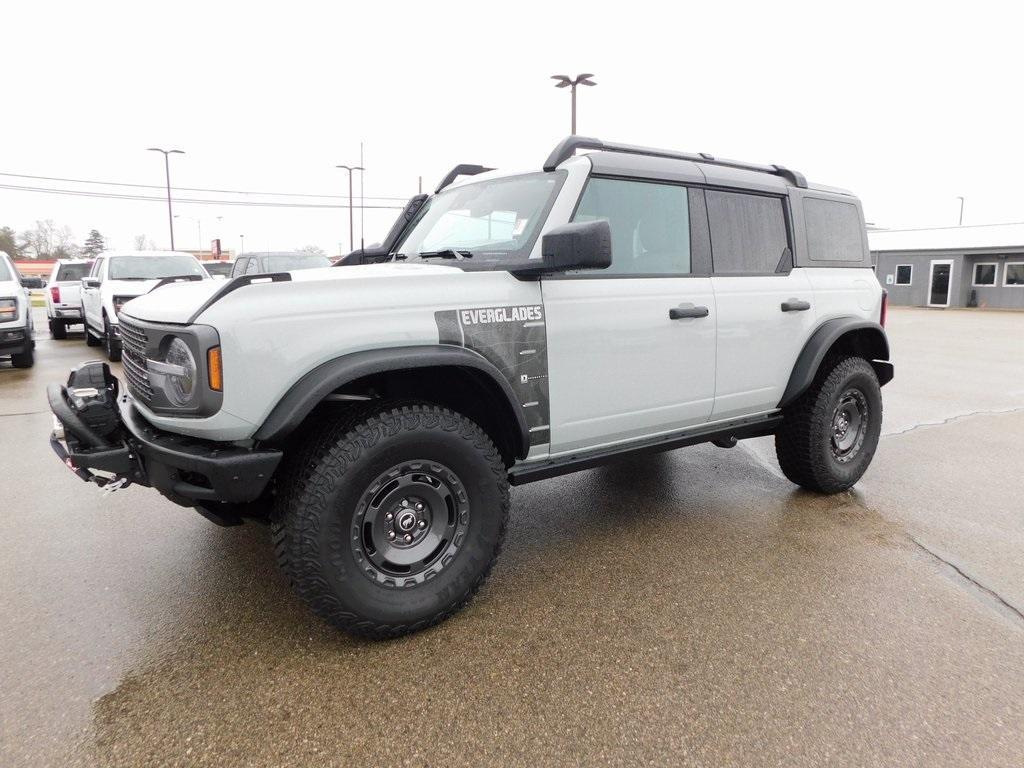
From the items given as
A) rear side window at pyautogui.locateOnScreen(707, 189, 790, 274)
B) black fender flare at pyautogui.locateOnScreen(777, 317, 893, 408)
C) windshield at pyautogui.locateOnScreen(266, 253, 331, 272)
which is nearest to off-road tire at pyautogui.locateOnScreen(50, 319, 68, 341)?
windshield at pyautogui.locateOnScreen(266, 253, 331, 272)

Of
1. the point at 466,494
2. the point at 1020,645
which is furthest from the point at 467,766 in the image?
the point at 1020,645

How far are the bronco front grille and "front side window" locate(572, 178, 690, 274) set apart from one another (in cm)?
192

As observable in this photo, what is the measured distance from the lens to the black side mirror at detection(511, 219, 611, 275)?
2.59 meters

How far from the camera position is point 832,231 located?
4.38 metres

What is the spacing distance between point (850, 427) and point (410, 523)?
325 centimetres

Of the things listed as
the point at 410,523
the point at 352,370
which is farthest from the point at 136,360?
the point at 410,523

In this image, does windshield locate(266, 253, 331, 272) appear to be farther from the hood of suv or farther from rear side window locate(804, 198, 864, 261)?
the hood of suv

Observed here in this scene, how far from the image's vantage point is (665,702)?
2.28 metres

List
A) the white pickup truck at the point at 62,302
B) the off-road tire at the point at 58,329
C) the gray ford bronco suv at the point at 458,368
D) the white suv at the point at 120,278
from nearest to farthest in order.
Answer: the gray ford bronco suv at the point at 458,368 → the white suv at the point at 120,278 → the white pickup truck at the point at 62,302 → the off-road tire at the point at 58,329

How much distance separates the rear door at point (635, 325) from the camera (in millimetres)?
3035

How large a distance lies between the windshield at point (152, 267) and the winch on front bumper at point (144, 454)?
9306 mm

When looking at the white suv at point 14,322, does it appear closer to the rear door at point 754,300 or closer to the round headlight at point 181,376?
the round headlight at point 181,376

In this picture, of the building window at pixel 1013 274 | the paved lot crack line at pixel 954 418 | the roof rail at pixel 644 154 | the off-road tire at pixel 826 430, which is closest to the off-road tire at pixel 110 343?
the roof rail at pixel 644 154

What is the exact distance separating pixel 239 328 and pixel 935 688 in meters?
2.73
